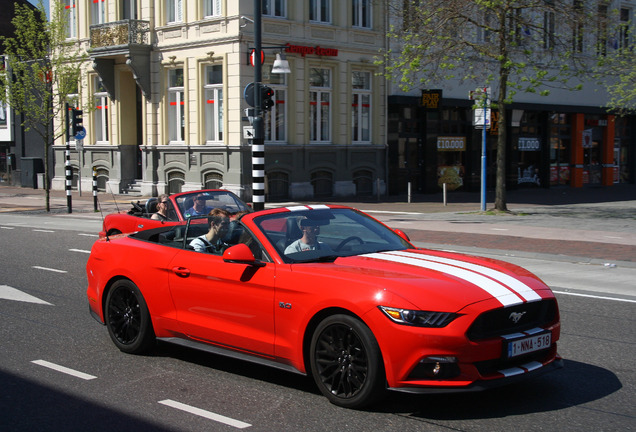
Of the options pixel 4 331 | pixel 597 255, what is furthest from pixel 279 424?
pixel 597 255

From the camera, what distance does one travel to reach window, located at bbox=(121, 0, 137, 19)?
32.9 m

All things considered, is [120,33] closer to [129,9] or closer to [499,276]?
Answer: [129,9]

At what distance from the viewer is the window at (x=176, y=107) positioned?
31.4 metres

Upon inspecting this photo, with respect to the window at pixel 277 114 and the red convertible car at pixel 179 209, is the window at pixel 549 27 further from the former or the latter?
the red convertible car at pixel 179 209

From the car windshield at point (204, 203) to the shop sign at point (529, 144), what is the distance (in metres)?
27.9

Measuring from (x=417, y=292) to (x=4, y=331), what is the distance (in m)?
5.13

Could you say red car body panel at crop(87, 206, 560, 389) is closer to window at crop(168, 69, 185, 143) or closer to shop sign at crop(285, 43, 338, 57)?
shop sign at crop(285, 43, 338, 57)

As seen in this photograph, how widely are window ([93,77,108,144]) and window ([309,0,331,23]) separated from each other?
11.0 meters

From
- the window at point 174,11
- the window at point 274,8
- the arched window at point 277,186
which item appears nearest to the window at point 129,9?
the window at point 174,11

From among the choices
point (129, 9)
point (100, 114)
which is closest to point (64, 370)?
point (129, 9)

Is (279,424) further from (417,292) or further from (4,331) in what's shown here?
(4,331)

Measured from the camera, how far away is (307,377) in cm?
631

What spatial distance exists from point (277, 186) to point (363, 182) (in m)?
4.60

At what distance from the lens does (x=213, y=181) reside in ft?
97.8
